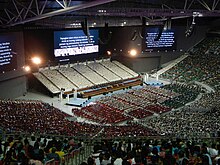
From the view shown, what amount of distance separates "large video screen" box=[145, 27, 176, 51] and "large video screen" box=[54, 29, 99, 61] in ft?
24.5

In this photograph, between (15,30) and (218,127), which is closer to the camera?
(218,127)

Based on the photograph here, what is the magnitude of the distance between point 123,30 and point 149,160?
34.7 metres

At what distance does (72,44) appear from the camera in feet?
120

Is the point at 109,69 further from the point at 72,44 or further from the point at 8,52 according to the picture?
the point at 8,52

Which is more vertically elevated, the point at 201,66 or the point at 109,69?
the point at 201,66

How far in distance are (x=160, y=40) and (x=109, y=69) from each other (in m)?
8.19

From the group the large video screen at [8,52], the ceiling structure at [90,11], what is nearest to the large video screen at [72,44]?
the ceiling structure at [90,11]

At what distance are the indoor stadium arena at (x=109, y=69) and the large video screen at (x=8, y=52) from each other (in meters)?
0.09

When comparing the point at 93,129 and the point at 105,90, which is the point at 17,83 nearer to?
the point at 105,90

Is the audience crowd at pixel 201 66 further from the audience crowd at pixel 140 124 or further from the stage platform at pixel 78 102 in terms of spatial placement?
the stage platform at pixel 78 102

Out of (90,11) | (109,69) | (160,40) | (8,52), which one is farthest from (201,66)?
(8,52)

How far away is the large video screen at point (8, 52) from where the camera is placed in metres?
28.5

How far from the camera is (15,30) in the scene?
30.0m

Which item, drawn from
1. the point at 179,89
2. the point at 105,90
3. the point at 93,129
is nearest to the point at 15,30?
the point at 105,90
